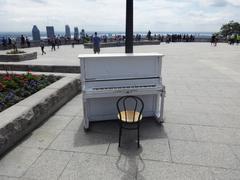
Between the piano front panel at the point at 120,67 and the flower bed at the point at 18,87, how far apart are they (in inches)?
71.3

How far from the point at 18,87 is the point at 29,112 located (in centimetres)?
179

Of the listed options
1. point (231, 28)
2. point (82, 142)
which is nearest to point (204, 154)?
point (82, 142)

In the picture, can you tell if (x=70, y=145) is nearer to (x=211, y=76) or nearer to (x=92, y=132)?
(x=92, y=132)

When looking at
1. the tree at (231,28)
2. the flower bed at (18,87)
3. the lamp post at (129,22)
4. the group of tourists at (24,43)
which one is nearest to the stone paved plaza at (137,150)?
the flower bed at (18,87)

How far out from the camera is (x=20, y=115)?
3.51m

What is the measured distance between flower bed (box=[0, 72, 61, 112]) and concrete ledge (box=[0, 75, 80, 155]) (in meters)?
0.37

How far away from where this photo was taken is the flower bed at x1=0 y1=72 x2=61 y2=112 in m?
4.34

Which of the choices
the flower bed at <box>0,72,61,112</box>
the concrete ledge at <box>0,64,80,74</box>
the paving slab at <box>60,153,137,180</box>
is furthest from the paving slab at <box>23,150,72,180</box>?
the concrete ledge at <box>0,64,80,74</box>

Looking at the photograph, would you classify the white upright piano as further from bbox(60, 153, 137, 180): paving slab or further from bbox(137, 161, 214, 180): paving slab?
bbox(137, 161, 214, 180): paving slab

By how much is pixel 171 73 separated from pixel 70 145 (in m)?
6.90

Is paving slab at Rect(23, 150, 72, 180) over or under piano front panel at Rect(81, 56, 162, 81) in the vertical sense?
under

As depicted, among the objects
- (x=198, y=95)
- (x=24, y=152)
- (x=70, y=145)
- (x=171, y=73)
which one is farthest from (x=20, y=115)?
(x=171, y=73)

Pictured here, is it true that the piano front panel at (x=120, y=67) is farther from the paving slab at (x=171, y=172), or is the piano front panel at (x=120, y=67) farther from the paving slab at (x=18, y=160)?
the paving slab at (x=171, y=172)

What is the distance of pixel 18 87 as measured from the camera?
5199 millimetres
